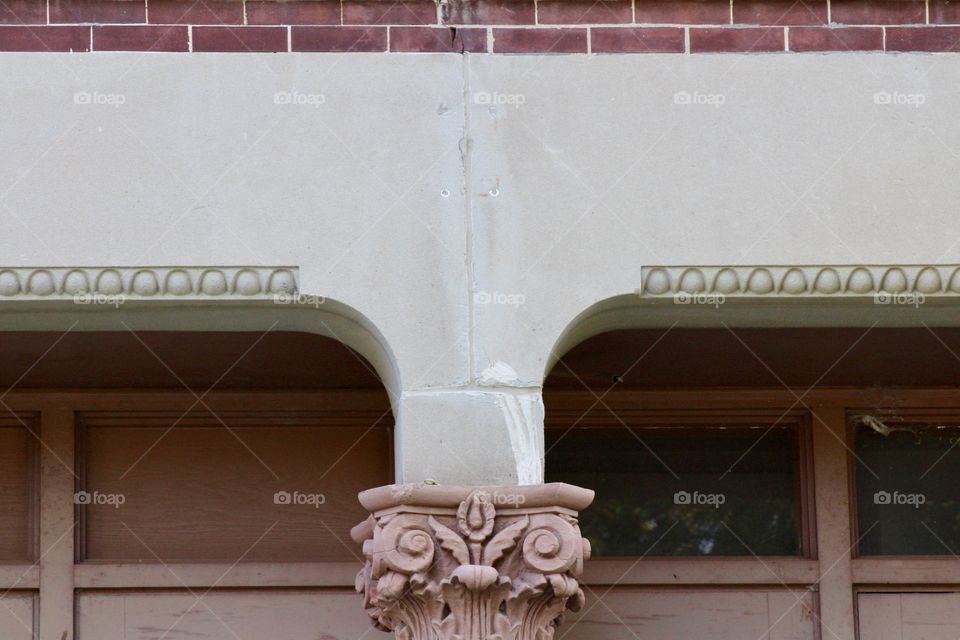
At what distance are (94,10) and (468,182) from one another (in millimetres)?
1263

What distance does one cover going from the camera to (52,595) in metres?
5.63

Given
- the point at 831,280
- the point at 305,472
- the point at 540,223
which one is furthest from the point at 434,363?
the point at 305,472

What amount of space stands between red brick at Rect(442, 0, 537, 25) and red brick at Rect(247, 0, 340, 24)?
0.36 meters

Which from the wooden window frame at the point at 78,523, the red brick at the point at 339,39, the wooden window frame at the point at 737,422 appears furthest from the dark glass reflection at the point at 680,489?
the red brick at the point at 339,39

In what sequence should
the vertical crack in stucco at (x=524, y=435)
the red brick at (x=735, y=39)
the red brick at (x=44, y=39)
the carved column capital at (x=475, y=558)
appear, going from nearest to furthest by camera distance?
1. the carved column capital at (x=475, y=558)
2. the vertical crack in stucco at (x=524, y=435)
3. the red brick at (x=44, y=39)
4. the red brick at (x=735, y=39)

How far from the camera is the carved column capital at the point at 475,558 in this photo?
4.13 meters

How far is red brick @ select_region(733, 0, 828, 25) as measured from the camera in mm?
4672

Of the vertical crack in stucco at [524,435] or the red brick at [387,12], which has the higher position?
the red brick at [387,12]

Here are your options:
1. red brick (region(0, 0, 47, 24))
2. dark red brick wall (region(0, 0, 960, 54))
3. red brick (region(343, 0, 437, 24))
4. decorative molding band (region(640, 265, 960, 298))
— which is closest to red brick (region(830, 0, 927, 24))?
dark red brick wall (region(0, 0, 960, 54))

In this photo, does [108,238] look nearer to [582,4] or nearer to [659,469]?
[582,4]

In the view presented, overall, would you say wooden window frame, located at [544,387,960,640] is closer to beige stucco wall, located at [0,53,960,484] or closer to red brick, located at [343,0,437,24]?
beige stucco wall, located at [0,53,960,484]

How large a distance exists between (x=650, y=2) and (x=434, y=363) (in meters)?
1.34

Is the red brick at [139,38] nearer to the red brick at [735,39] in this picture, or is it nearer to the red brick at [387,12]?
the red brick at [387,12]

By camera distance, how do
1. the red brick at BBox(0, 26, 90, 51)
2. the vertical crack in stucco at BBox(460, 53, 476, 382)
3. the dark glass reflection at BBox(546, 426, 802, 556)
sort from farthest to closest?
the dark glass reflection at BBox(546, 426, 802, 556), the red brick at BBox(0, 26, 90, 51), the vertical crack in stucco at BBox(460, 53, 476, 382)
